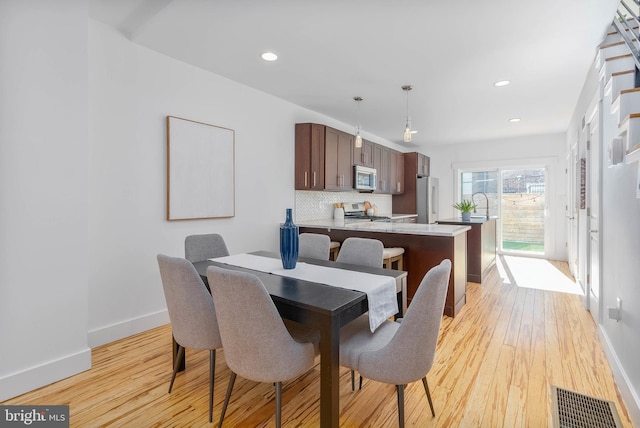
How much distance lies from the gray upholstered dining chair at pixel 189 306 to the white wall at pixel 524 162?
6785mm

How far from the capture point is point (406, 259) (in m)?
3.55

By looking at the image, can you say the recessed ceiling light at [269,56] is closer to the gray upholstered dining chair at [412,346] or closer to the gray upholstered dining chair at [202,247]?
the gray upholstered dining chair at [202,247]

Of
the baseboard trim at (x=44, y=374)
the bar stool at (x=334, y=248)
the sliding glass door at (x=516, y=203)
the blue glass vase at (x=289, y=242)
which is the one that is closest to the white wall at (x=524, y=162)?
the sliding glass door at (x=516, y=203)

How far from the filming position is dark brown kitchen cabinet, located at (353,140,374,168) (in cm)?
514

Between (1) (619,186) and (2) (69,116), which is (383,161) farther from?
(2) (69,116)

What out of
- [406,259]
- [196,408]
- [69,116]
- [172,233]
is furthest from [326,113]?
[196,408]

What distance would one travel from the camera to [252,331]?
1396mm

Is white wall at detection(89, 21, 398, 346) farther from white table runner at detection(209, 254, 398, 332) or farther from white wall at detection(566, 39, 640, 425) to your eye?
white wall at detection(566, 39, 640, 425)

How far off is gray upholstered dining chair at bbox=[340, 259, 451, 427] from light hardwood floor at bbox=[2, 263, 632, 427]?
42 centimetres

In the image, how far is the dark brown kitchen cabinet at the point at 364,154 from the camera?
5.14 m

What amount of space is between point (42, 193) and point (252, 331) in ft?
5.66

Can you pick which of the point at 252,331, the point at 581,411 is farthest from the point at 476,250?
the point at 252,331

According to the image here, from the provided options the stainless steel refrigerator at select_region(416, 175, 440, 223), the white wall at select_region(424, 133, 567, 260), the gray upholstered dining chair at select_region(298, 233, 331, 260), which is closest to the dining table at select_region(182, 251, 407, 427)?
the gray upholstered dining chair at select_region(298, 233, 331, 260)

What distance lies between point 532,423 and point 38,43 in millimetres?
3603
